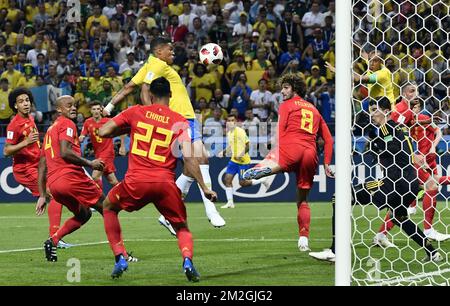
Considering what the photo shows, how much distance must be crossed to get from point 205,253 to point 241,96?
1143 centimetres

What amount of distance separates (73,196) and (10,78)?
13.5m

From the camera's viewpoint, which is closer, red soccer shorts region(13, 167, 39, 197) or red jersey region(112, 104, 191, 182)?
red jersey region(112, 104, 191, 182)

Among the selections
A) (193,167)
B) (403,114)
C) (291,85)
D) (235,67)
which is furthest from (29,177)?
(235,67)

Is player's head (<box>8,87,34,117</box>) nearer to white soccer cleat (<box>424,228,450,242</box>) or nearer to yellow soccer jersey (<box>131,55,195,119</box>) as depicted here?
yellow soccer jersey (<box>131,55,195,119</box>)

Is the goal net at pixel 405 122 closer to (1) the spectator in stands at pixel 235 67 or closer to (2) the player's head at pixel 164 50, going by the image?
(2) the player's head at pixel 164 50

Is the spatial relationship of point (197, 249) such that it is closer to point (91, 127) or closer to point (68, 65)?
point (91, 127)

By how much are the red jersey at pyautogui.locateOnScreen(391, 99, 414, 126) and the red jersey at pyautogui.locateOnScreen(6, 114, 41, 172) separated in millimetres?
5197

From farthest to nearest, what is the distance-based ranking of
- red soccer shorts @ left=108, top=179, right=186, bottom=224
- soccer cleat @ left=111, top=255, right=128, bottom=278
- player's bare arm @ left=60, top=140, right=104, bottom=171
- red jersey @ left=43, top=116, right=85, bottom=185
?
red jersey @ left=43, top=116, right=85, bottom=185 → player's bare arm @ left=60, top=140, right=104, bottom=171 → soccer cleat @ left=111, top=255, right=128, bottom=278 → red soccer shorts @ left=108, top=179, right=186, bottom=224

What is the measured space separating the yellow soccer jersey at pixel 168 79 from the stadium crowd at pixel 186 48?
9.01 m

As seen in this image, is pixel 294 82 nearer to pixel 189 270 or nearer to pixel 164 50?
pixel 164 50

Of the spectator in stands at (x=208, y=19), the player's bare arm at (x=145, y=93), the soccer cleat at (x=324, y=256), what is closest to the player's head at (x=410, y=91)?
the soccer cleat at (x=324, y=256)

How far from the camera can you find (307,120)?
1177 cm

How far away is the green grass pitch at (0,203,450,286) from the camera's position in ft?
31.2

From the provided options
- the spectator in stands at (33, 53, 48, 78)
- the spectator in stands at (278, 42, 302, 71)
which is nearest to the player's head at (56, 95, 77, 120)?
the spectator in stands at (278, 42, 302, 71)
